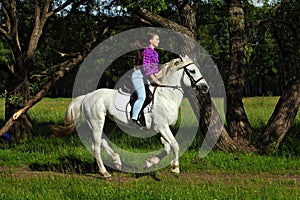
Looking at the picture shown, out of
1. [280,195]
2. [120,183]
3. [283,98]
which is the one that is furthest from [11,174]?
[283,98]

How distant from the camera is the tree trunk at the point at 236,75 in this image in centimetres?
1362

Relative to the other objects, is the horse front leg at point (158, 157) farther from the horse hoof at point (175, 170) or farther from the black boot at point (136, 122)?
the black boot at point (136, 122)

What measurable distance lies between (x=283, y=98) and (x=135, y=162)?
4.72 meters

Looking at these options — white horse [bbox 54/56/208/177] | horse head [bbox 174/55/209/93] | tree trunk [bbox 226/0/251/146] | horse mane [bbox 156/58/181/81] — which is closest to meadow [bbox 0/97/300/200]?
white horse [bbox 54/56/208/177]

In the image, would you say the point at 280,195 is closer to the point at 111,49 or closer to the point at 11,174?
the point at 11,174

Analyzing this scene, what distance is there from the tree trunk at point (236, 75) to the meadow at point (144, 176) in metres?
1.07

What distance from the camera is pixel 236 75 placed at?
44.9 ft

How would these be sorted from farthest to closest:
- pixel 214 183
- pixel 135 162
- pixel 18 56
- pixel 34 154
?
pixel 18 56, pixel 34 154, pixel 135 162, pixel 214 183

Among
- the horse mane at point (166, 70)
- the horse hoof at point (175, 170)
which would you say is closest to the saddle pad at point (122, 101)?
the horse mane at point (166, 70)

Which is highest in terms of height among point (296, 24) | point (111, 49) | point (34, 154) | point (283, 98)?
point (296, 24)

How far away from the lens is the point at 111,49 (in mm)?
15875

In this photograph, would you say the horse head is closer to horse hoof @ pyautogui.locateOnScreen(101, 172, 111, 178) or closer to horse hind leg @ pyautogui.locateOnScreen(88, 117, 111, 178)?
horse hind leg @ pyautogui.locateOnScreen(88, 117, 111, 178)

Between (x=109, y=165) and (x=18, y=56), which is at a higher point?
(x=18, y=56)

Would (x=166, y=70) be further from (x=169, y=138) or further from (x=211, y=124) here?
(x=211, y=124)
